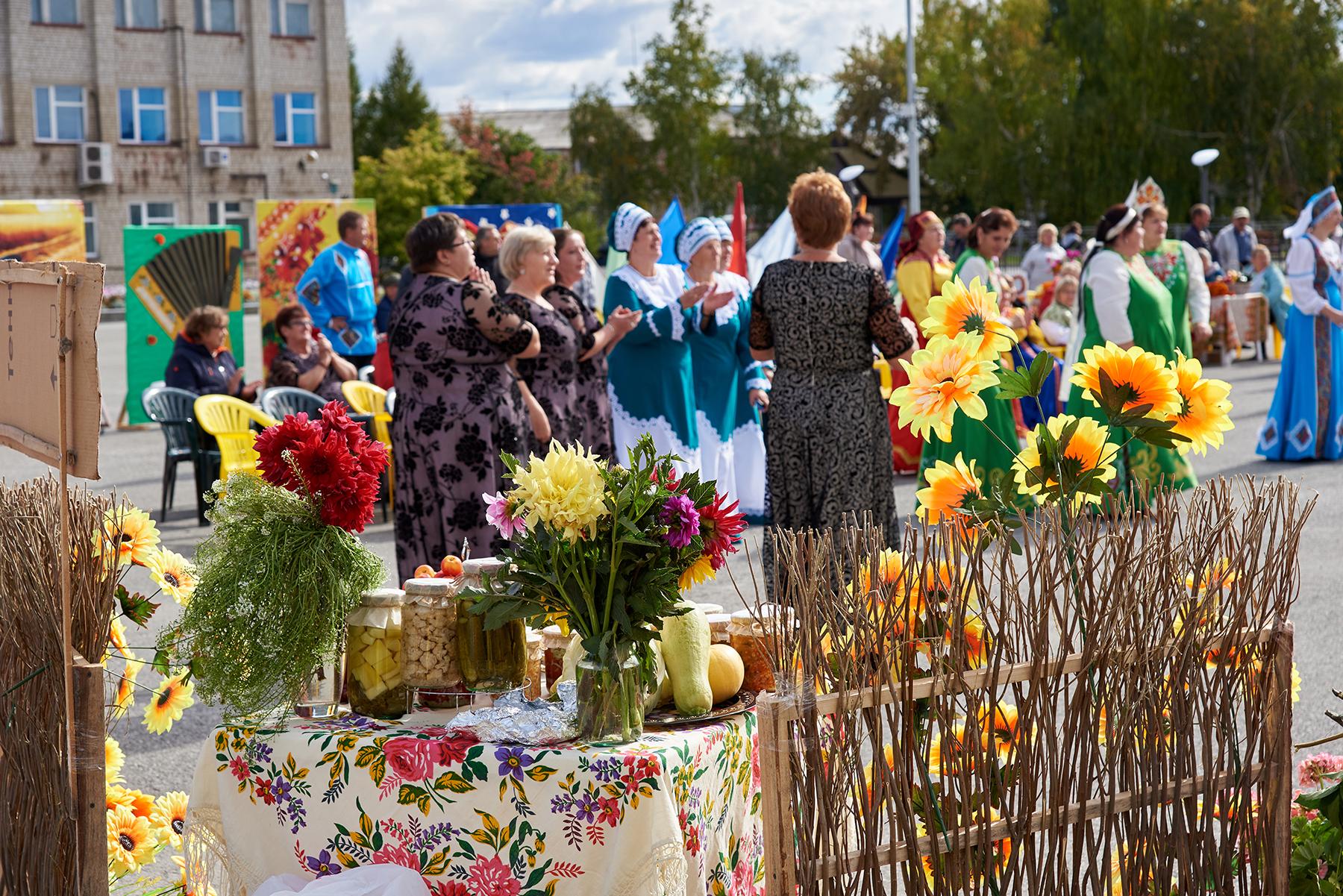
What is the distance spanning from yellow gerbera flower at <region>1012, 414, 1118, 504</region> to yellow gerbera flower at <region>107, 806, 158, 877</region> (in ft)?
7.62

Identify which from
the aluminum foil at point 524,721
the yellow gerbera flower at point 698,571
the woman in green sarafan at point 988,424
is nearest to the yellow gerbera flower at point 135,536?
the aluminum foil at point 524,721

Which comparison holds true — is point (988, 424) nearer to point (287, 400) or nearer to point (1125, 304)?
point (1125, 304)

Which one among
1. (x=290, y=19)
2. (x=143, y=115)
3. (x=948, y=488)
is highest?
(x=290, y=19)

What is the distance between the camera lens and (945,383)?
120 inches

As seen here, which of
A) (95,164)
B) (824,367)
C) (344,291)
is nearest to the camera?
(824,367)

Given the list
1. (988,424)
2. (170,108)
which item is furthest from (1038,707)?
(170,108)

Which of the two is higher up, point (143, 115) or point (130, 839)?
point (143, 115)

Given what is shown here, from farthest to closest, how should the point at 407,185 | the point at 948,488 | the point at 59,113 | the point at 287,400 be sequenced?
1. the point at 407,185
2. the point at 59,113
3. the point at 287,400
4. the point at 948,488

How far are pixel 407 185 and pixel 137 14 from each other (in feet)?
26.4

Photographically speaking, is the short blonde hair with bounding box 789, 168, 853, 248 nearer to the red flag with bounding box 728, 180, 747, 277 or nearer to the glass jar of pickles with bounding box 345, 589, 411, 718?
the glass jar of pickles with bounding box 345, 589, 411, 718

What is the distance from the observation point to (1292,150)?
1506 inches

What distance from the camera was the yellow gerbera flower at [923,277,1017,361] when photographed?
308 cm

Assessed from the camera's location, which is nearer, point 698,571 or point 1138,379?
point 698,571

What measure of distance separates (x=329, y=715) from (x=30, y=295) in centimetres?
100
